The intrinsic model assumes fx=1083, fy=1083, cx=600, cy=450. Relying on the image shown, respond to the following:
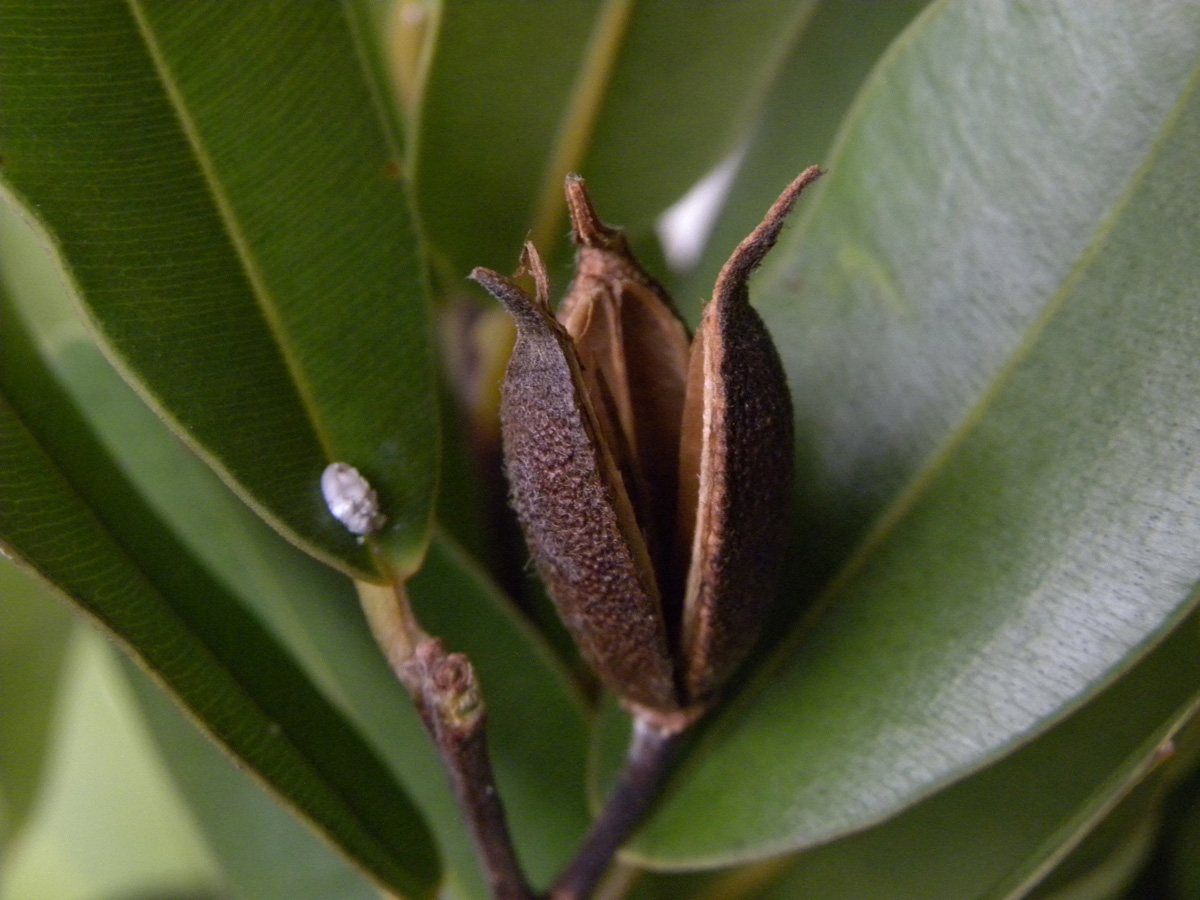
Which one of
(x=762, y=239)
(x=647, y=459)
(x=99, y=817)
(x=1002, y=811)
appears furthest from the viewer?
(x=99, y=817)

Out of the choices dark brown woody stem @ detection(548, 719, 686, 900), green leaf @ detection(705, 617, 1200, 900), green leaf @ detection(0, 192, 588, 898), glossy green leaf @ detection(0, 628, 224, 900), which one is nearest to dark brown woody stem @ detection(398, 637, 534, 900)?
dark brown woody stem @ detection(548, 719, 686, 900)

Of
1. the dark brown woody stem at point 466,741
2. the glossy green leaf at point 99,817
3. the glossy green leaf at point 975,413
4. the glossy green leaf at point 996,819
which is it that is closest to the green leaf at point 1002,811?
the glossy green leaf at point 996,819

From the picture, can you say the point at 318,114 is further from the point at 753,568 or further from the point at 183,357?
the point at 753,568

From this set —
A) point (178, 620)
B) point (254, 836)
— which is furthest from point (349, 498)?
point (254, 836)

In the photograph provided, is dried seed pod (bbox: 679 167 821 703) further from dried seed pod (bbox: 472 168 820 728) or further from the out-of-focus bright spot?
the out-of-focus bright spot

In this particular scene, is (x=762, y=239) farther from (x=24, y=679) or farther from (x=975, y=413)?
(x=24, y=679)

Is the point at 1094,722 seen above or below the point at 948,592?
below

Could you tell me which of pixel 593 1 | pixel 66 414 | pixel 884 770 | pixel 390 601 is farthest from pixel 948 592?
pixel 66 414

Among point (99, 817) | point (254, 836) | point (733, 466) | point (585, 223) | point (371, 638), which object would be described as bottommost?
point (99, 817)
